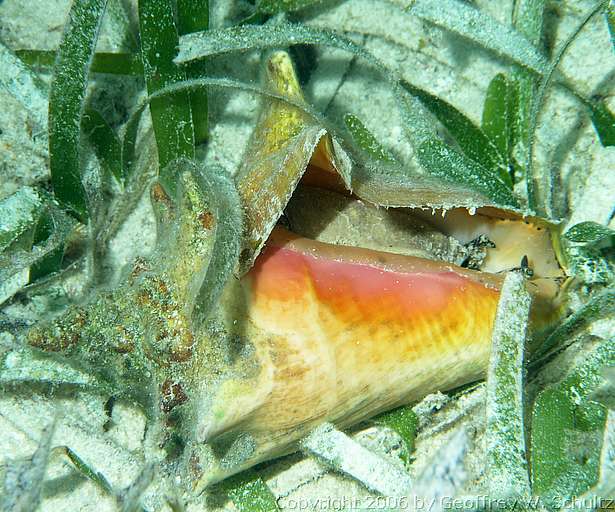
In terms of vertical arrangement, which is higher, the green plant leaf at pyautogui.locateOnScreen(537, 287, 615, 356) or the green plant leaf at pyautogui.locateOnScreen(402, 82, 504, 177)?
the green plant leaf at pyautogui.locateOnScreen(402, 82, 504, 177)

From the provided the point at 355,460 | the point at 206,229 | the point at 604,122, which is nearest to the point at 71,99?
the point at 206,229

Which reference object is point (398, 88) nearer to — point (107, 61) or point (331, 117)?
point (331, 117)

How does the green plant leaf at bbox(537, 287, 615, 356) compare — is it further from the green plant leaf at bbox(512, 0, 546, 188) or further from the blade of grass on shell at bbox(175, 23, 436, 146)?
the blade of grass on shell at bbox(175, 23, 436, 146)

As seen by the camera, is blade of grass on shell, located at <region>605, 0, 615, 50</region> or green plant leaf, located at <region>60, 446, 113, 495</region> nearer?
green plant leaf, located at <region>60, 446, 113, 495</region>

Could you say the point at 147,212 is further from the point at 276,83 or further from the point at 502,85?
the point at 502,85

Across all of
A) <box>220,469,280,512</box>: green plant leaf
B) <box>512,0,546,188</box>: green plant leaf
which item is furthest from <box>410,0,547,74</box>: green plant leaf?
<box>220,469,280,512</box>: green plant leaf
